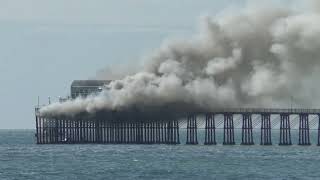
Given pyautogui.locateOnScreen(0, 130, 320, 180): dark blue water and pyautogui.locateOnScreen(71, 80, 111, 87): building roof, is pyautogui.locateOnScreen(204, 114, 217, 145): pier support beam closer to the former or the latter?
pyautogui.locateOnScreen(0, 130, 320, 180): dark blue water

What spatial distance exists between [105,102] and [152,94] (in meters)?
6.50

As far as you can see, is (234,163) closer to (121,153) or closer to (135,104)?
(121,153)

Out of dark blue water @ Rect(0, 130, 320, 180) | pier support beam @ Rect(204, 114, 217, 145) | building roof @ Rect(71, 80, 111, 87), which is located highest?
building roof @ Rect(71, 80, 111, 87)

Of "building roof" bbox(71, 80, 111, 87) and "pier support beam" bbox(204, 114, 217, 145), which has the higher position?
"building roof" bbox(71, 80, 111, 87)

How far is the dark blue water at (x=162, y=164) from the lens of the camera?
324 feet

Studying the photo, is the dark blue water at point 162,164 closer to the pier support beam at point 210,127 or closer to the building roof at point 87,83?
the pier support beam at point 210,127

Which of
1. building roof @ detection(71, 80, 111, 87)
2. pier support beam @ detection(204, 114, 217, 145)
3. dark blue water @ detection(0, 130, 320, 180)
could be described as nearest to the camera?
dark blue water @ detection(0, 130, 320, 180)

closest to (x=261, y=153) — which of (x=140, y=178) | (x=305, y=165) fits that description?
(x=305, y=165)

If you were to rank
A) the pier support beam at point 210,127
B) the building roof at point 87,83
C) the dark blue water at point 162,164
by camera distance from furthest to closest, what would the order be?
1. the building roof at point 87,83
2. the pier support beam at point 210,127
3. the dark blue water at point 162,164

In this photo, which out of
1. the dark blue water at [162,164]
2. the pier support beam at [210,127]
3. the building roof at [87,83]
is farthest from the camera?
the building roof at [87,83]

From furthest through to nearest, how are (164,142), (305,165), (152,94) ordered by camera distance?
(164,142)
(152,94)
(305,165)

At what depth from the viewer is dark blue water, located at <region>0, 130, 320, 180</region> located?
98.9m

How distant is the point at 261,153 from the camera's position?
134000mm

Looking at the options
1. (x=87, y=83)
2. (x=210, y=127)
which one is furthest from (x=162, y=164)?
(x=87, y=83)
